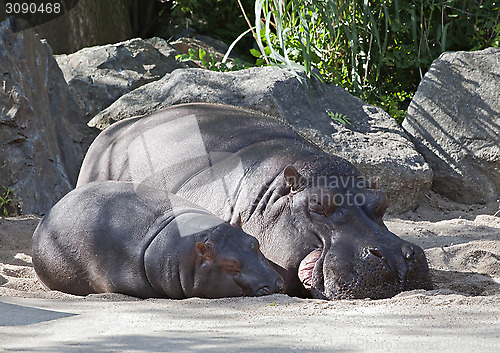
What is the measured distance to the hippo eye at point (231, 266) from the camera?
3.27 meters

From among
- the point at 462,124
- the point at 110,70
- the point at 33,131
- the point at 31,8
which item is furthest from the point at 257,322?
the point at 31,8

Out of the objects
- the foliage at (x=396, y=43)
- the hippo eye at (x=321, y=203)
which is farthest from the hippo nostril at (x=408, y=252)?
the foliage at (x=396, y=43)

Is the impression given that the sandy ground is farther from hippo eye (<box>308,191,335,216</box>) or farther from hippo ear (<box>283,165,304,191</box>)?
hippo ear (<box>283,165,304,191</box>)

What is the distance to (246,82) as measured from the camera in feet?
19.3

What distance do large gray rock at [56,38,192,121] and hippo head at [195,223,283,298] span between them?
3.54 metres

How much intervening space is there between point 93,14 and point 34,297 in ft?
19.3

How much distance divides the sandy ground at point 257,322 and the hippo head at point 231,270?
0.09 metres

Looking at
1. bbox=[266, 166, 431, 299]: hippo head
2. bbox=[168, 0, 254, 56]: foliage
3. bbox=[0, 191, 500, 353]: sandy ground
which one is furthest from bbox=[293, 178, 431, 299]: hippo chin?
bbox=[168, 0, 254, 56]: foliage

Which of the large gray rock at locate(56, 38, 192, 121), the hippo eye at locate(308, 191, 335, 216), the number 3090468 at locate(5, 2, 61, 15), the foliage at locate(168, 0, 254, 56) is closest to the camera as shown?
the hippo eye at locate(308, 191, 335, 216)

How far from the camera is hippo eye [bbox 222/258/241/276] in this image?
3.27 m

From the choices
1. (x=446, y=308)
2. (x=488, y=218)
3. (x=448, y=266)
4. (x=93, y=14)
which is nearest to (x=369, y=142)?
(x=488, y=218)

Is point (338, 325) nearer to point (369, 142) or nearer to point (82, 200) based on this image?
point (82, 200)

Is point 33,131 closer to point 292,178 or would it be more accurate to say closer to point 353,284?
point 292,178

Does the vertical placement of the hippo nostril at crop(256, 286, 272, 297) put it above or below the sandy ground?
below
